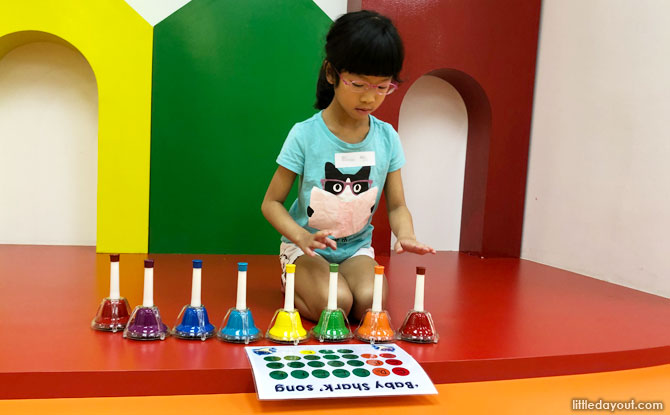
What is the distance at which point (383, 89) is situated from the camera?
1711 millimetres

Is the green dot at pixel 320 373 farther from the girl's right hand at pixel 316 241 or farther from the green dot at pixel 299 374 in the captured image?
the girl's right hand at pixel 316 241

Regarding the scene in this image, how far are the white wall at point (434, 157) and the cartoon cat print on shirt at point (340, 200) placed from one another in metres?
1.73

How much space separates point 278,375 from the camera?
1.28m

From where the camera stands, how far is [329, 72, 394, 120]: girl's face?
5.49ft

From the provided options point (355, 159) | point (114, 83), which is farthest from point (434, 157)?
point (114, 83)

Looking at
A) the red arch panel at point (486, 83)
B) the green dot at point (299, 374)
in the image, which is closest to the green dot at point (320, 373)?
the green dot at point (299, 374)

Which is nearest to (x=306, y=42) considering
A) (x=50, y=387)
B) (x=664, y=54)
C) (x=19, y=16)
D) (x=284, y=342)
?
(x=19, y=16)

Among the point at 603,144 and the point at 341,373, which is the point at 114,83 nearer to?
the point at 341,373

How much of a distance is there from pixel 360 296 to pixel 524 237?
2130mm

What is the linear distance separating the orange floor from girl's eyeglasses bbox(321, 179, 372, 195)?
29.1 inches

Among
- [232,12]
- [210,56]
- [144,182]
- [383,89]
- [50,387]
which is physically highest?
[232,12]

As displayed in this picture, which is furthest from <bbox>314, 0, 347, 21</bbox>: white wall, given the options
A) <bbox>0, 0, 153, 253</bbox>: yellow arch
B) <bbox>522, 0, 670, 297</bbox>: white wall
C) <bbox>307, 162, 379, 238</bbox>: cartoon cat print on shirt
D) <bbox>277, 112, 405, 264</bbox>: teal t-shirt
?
<bbox>307, 162, 379, 238</bbox>: cartoon cat print on shirt

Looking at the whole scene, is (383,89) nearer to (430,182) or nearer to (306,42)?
(306,42)

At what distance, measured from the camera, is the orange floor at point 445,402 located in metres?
1.20
